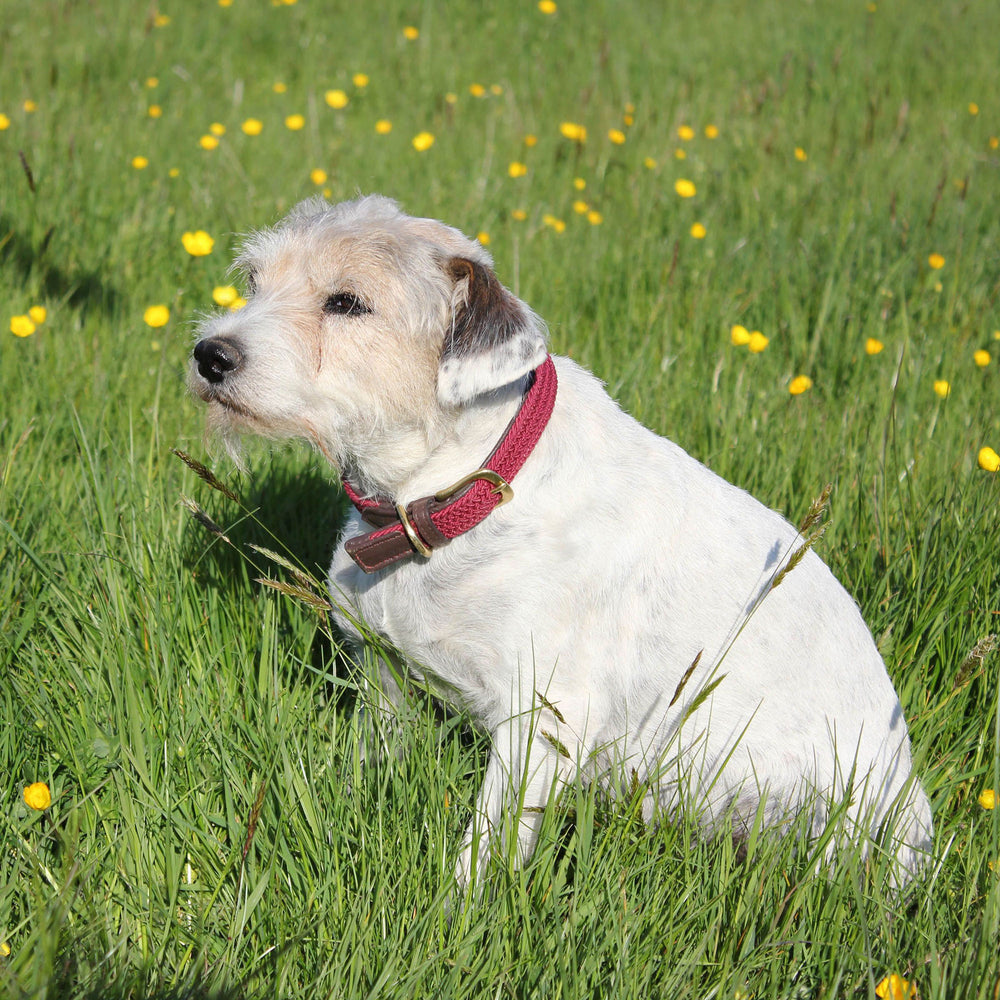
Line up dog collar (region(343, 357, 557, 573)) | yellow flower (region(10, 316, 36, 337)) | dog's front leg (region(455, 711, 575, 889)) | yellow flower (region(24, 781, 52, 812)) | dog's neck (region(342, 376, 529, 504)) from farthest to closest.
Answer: yellow flower (region(10, 316, 36, 337))
dog's neck (region(342, 376, 529, 504))
dog collar (region(343, 357, 557, 573))
dog's front leg (region(455, 711, 575, 889))
yellow flower (region(24, 781, 52, 812))

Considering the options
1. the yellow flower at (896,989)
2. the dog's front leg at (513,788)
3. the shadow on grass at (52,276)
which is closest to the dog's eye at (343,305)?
the dog's front leg at (513,788)

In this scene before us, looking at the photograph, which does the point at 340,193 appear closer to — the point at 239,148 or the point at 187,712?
the point at 239,148

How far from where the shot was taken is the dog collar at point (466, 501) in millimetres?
2340

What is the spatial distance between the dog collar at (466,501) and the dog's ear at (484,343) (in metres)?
0.12

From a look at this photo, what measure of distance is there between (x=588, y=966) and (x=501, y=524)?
101cm

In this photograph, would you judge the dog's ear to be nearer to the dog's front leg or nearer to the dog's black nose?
the dog's black nose

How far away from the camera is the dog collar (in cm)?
234

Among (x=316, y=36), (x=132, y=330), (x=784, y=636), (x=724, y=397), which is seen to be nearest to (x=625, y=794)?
(x=784, y=636)

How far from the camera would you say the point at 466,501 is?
2340 mm

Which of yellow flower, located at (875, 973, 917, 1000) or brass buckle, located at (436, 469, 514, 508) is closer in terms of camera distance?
yellow flower, located at (875, 973, 917, 1000)

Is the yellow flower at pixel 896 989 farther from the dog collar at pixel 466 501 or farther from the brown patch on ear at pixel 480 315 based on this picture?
the brown patch on ear at pixel 480 315

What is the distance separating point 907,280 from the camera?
5.07 m

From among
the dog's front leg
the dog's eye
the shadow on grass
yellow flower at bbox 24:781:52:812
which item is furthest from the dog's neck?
the shadow on grass

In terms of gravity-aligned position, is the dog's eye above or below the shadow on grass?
above
